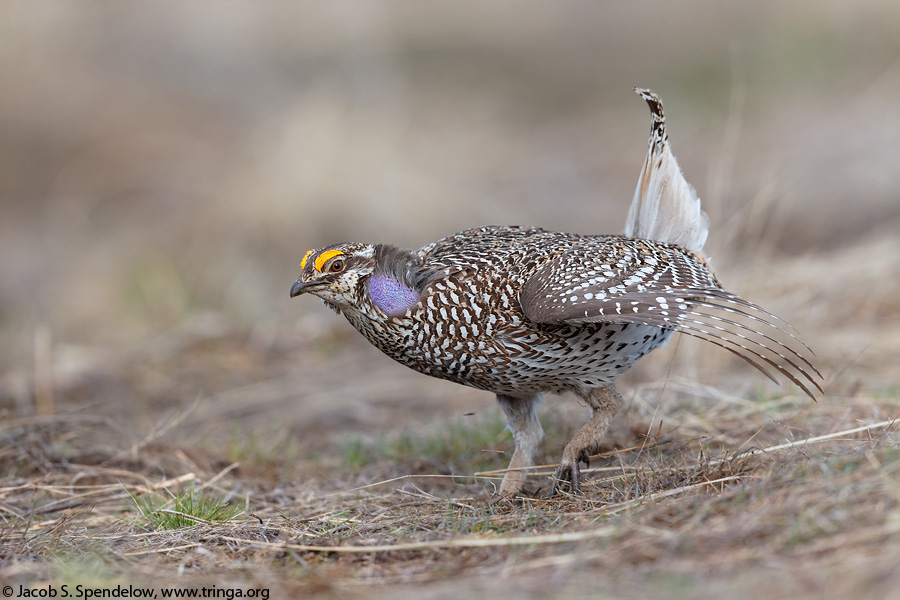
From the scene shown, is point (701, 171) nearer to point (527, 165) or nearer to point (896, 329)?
point (527, 165)

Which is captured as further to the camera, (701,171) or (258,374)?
(701,171)

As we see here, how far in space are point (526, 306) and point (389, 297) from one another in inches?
24.5

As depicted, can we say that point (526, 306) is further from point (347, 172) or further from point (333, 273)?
point (347, 172)

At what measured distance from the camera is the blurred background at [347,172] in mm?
6957

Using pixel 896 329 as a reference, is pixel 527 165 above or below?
above

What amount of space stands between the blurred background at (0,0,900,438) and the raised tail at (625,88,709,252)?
2.47ft

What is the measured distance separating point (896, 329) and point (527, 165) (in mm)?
8225

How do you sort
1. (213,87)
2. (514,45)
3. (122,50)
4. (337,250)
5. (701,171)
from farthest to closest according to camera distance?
(514,45) < (122,50) < (213,87) < (701,171) < (337,250)

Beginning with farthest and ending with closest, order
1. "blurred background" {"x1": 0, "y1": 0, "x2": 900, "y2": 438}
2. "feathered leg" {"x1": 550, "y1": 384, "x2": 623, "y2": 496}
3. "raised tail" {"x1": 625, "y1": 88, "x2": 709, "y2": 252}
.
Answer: "blurred background" {"x1": 0, "y1": 0, "x2": 900, "y2": 438}
"raised tail" {"x1": 625, "y1": 88, "x2": 709, "y2": 252}
"feathered leg" {"x1": 550, "y1": 384, "x2": 623, "y2": 496}

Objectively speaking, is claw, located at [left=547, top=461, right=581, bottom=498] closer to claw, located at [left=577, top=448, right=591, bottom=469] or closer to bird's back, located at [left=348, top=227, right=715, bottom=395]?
claw, located at [left=577, top=448, right=591, bottom=469]

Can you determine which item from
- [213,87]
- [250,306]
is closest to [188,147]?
[213,87]

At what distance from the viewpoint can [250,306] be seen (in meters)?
8.97

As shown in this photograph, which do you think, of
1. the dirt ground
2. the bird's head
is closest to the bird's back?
the bird's head

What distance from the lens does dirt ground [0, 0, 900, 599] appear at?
2.93 meters
